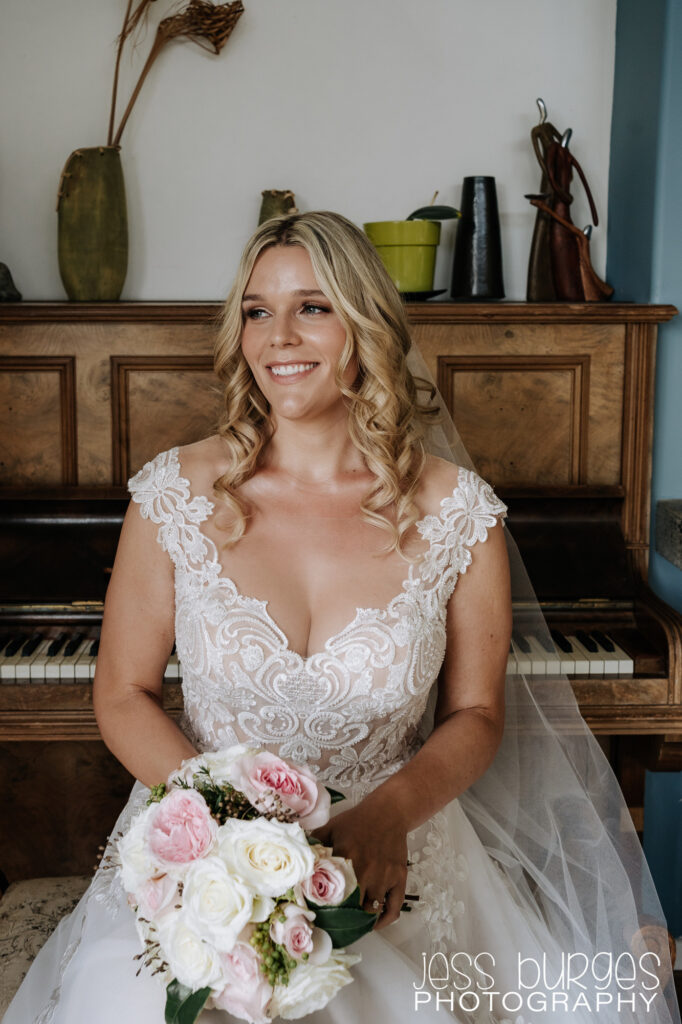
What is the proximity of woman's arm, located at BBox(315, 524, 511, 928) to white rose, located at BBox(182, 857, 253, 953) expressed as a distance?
37 centimetres

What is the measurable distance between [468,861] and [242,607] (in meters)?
0.63

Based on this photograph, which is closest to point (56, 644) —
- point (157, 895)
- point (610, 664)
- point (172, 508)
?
point (172, 508)

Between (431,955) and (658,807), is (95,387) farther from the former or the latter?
(658,807)

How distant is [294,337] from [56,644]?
3.76ft

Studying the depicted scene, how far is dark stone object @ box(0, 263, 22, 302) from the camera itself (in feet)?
9.96

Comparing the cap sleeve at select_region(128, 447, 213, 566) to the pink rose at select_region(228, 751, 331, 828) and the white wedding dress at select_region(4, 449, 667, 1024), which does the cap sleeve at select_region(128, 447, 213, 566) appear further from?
the pink rose at select_region(228, 751, 331, 828)

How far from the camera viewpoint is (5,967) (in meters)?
2.14

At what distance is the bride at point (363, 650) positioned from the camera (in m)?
1.84

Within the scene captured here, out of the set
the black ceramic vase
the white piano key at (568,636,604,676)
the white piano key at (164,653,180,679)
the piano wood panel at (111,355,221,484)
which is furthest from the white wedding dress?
the black ceramic vase

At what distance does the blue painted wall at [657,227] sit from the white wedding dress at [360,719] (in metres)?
1.15

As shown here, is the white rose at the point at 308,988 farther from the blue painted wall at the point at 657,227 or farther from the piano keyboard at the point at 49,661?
the blue painted wall at the point at 657,227

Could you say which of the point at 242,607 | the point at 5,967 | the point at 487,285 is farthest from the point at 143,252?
the point at 5,967

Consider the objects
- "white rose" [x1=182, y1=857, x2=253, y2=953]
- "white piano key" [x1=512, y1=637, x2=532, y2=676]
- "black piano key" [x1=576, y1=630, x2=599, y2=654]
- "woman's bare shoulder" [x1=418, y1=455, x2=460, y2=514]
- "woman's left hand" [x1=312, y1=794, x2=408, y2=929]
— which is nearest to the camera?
"white rose" [x1=182, y1=857, x2=253, y2=953]

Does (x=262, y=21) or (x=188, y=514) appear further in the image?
(x=262, y=21)
